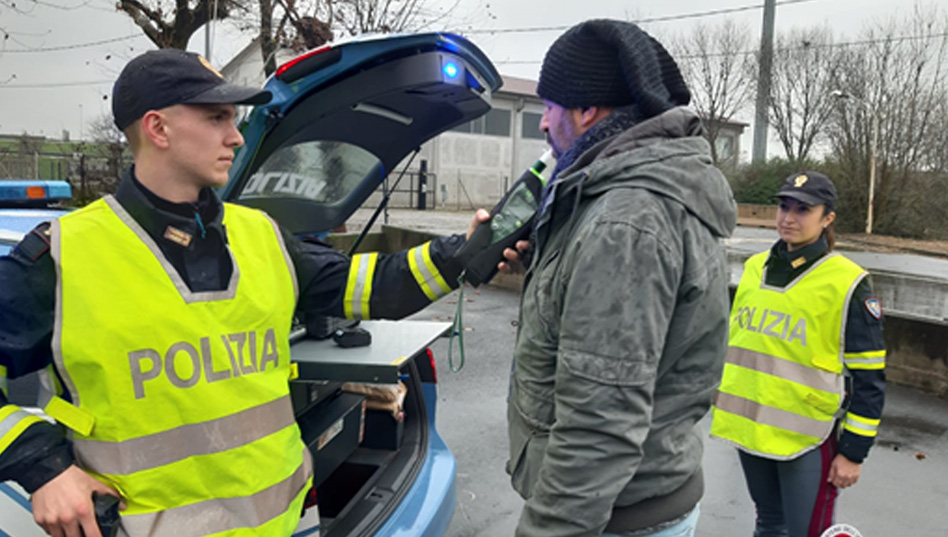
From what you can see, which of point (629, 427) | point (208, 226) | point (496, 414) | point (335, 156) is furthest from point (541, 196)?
point (496, 414)

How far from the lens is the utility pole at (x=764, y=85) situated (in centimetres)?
3469

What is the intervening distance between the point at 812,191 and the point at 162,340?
2710 mm

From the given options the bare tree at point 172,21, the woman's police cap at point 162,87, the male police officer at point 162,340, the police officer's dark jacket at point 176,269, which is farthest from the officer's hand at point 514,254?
the bare tree at point 172,21

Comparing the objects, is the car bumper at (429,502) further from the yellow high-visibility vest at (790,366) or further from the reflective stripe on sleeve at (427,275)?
the yellow high-visibility vest at (790,366)

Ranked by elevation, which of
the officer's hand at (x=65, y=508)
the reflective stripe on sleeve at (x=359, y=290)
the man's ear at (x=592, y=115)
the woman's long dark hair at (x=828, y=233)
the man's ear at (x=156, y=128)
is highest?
the man's ear at (x=592, y=115)

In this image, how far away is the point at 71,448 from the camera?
178 centimetres

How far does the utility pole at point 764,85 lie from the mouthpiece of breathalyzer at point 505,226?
34610mm

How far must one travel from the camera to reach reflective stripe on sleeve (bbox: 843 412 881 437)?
2.81 metres

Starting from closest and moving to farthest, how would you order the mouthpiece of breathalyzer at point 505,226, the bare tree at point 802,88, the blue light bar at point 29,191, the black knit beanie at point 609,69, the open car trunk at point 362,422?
the black knit beanie at point 609,69 → the mouthpiece of breathalyzer at point 505,226 → the open car trunk at point 362,422 → the blue light bar at point 29,191 → the bare tree at point 802,88

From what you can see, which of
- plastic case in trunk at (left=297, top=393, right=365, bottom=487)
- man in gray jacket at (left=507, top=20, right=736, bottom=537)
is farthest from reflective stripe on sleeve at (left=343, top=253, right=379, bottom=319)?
man in gray jacket at (left=507, top=20, right=736, bottom=537)

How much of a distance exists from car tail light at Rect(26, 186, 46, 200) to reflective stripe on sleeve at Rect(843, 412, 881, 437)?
3.95 m

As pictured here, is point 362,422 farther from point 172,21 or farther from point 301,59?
point 172,21

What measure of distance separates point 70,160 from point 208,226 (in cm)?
1888

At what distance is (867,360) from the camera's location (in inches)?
113
